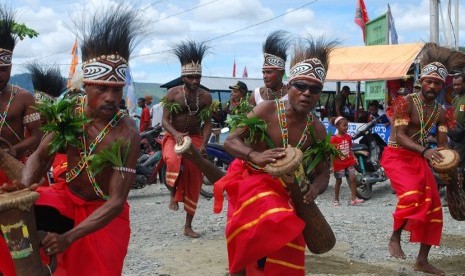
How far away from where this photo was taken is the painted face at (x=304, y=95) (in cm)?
499

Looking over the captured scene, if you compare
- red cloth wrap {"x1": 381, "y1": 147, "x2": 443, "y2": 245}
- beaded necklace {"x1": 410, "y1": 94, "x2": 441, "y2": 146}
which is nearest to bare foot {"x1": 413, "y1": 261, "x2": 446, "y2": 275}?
red cloth wrap {"x1": 381, "y1": 147, "x2": 443, "y2": 245}

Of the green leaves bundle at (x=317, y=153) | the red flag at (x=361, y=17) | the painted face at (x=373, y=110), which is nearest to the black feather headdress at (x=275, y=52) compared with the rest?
the green leaves bundle at (x=317, y=153)

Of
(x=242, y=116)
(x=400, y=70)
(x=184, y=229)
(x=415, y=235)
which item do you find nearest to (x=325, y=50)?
Answer: (x=242, y=116)

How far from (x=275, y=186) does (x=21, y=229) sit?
190 cm

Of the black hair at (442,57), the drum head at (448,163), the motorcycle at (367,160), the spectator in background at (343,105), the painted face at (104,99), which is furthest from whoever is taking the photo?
the spectator in background at (343,105)

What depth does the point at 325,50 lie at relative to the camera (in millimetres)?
5449

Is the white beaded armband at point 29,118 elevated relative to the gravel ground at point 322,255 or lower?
elevated

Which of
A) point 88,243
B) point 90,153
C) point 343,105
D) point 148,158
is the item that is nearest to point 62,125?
point 90,153

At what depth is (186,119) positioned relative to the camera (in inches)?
346

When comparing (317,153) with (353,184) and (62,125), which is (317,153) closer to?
(62,125)

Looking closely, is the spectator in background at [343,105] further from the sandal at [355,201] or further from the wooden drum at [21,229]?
the wooden drum at [21,229]

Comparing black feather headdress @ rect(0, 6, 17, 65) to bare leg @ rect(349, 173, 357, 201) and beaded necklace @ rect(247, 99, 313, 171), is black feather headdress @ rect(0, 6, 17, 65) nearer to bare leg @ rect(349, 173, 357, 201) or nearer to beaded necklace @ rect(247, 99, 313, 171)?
beaded necklace @ rect(247, 99, 313, 171)

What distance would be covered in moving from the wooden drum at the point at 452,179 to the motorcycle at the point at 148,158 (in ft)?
21.7

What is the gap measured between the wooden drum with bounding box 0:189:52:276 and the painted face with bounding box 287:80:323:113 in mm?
2204
